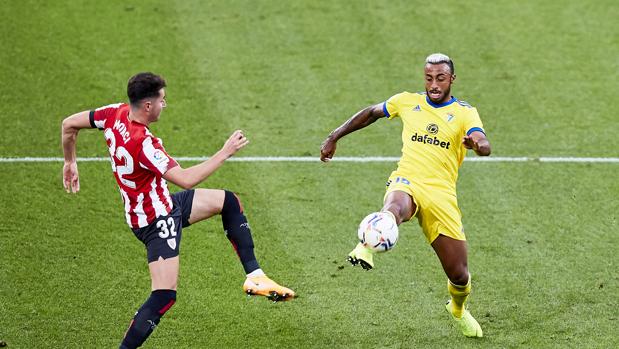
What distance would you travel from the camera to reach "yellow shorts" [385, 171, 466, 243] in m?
9.62

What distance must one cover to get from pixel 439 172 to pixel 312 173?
3978 millimetres

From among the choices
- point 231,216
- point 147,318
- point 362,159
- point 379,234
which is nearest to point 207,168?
point 231,216

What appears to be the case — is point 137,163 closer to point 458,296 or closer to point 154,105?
point 154,105

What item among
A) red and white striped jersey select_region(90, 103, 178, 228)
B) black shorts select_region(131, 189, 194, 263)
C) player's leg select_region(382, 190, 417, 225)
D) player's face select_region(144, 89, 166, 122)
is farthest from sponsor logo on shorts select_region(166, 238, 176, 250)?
player's leg select_region(382, 190, 417, 225)

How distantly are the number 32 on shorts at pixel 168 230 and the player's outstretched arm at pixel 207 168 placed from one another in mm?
579

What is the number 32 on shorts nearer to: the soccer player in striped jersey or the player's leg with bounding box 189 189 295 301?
the soccer player in striped jersey

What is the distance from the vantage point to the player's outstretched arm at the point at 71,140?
9.57 m

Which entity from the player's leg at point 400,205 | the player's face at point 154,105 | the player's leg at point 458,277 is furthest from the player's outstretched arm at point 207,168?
the player's leg at point 458,277

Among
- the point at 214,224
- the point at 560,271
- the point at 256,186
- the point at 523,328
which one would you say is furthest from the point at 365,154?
the point at 523,328

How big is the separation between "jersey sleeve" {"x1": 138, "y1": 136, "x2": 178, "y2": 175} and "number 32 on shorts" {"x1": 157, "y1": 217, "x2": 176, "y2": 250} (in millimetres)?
538

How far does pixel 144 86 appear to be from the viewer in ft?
29.2

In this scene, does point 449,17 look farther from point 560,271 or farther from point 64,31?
point 560,271

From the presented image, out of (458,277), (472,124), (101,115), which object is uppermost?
(101,115)

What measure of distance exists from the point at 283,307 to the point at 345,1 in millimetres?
8299
